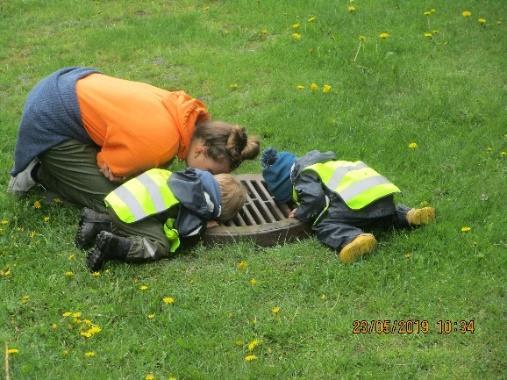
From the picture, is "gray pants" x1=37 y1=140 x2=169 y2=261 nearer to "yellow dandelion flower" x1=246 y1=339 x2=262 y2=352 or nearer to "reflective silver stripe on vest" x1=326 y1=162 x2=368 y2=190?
"reflective silver stripe on vest" x1=326 y1=162 x2=368 y2=190

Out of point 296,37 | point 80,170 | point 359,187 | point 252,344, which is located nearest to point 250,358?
point 252,344

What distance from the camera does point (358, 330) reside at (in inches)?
163

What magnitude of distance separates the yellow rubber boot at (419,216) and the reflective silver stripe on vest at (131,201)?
5.39 ft

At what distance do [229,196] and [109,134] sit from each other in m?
0.84

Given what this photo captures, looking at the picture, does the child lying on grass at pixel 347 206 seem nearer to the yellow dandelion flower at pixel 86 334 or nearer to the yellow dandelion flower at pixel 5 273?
the yellow dandelion flower at pixel 86 334

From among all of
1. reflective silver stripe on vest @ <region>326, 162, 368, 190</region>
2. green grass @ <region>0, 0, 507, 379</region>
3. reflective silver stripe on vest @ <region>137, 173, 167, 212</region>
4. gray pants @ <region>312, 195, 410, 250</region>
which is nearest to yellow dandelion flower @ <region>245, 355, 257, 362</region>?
green grass @ <region>0, 0, 507, 379</region>

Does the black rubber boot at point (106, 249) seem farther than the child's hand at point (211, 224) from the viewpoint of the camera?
No

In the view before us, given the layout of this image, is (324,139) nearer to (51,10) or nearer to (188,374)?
(188,374)

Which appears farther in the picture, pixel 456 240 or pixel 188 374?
pixel 456 240

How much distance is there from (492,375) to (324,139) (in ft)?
9.33

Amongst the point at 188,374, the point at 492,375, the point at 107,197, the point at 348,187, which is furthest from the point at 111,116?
the point at 492,375

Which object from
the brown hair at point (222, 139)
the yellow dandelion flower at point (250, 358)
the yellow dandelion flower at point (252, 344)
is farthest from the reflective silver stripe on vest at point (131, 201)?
the yellow dandelion flower at point (250, 358)

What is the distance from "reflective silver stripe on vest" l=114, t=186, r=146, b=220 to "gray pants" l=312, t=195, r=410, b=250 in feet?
3.55

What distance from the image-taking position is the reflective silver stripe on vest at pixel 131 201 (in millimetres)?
4801
